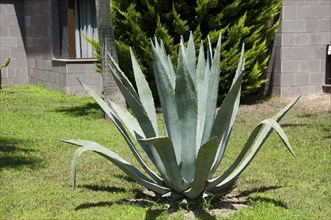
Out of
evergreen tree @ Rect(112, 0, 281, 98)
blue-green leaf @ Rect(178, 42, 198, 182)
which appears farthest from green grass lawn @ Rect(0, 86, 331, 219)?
evergreen tree @ Rect(112, 0, 281, 98)

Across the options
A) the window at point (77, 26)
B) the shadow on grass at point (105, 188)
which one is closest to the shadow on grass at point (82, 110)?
the window at point (77, 26)

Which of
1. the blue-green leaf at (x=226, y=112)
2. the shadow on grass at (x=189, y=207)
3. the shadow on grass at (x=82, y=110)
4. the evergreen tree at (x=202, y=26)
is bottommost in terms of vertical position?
the shadow on grass at (x=189, y=207)

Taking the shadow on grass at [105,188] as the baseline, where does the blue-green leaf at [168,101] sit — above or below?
above

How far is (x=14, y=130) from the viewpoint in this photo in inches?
353

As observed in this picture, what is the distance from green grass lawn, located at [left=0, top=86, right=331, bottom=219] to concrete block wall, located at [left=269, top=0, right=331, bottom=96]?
139cm

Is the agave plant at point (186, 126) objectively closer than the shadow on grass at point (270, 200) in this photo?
Yes

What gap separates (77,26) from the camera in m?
14.2

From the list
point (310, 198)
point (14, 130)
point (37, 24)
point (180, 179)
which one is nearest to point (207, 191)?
point (180, 179)

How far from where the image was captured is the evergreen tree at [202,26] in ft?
34.6

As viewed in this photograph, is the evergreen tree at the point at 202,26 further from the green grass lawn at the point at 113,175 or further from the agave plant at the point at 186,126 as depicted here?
the agave plant at the point at 186,126

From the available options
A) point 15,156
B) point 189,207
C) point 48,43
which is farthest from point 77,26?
point 189,207

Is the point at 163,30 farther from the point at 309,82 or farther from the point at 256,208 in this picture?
the point at 256,208

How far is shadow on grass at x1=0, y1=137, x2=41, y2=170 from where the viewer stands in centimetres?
666

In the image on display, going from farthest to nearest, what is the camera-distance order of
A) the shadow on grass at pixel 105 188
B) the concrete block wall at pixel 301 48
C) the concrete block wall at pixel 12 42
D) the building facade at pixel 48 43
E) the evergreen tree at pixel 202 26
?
1. the concrete block wall at pixel 12 42
2. the building facade at pixel 48 43
3. the concrete block wall at pixel 301 48
4. the evergreen tree at pixel 202 26
5. the shadow on grass at pixel 105 188
